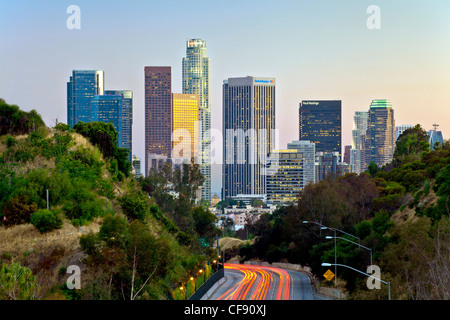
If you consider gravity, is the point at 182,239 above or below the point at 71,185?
below

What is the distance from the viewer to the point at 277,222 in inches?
4385

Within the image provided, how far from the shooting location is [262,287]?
223ft

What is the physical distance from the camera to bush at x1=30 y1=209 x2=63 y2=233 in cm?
5075

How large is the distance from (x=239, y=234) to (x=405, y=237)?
142487mm

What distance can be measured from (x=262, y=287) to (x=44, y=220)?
87.0 ft

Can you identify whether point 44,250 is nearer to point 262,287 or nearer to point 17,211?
point 17,211

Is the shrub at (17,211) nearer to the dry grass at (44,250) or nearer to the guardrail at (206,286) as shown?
the dry grass at (44,250)

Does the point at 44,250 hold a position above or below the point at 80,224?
below

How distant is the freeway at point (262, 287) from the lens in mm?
60062

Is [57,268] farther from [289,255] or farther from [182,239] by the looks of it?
[289,255]
